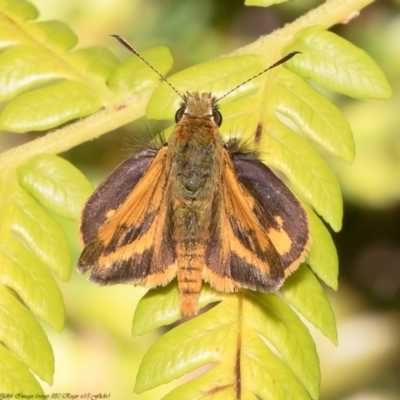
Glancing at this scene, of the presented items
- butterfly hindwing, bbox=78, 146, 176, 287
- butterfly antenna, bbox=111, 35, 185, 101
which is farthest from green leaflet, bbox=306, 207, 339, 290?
butterfly antenna, bbox=111, 35, 185, 101

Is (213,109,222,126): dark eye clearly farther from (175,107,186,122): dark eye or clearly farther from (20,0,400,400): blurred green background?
(20,0,400,400): blurred green background

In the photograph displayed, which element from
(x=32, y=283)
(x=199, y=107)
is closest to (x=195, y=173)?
(x=199, y=107)

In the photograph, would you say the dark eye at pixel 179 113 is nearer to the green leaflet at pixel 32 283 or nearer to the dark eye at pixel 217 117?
the dark eye at pixel 217 117

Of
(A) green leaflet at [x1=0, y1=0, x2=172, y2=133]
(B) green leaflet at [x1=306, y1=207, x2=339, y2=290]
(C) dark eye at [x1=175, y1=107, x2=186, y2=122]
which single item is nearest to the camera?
(B) green leaflet at [x1=306, y1=207, x2=339, y2=290]

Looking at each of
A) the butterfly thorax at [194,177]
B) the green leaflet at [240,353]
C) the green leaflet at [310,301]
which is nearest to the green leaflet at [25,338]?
the green leaflet at [240,353]

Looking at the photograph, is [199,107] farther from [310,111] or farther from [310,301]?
[310,301]
